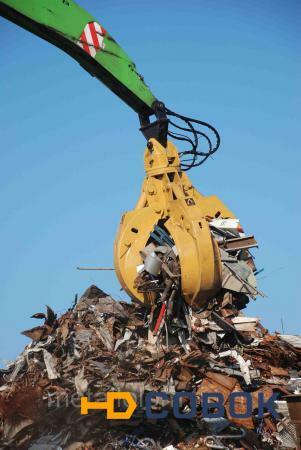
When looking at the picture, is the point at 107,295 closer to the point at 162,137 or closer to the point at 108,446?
the point at 162,137

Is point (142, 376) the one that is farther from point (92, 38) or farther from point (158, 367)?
point (92, 38)

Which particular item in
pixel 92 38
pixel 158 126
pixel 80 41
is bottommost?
pixel 158 126

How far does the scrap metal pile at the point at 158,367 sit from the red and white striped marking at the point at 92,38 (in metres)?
2.51

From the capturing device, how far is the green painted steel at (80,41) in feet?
24.0

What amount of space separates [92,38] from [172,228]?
265 cm

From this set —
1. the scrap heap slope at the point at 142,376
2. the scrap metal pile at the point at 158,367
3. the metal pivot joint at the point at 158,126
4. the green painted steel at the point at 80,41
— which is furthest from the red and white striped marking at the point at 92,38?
the scrap heap slope at the point at 142,376

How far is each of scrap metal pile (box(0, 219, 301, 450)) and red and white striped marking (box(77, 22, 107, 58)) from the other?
2.51 meters

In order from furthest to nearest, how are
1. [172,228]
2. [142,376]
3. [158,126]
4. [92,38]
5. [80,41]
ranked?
[158,126] → [172,228] → [92,38] → [80,41] → [142,376]

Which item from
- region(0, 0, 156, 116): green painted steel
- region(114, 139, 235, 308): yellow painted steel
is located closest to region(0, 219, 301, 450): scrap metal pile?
region(114, 139, 235, 308): yellow painted steel

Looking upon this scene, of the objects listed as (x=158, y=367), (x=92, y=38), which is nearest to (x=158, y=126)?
(x=92, y=38)

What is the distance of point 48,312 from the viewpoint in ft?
29.2

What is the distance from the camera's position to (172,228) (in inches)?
335

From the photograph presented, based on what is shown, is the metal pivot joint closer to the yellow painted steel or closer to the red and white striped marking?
the yellow painted steel

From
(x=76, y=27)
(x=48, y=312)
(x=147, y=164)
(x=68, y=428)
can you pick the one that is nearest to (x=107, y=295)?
(x=48, y=312)
